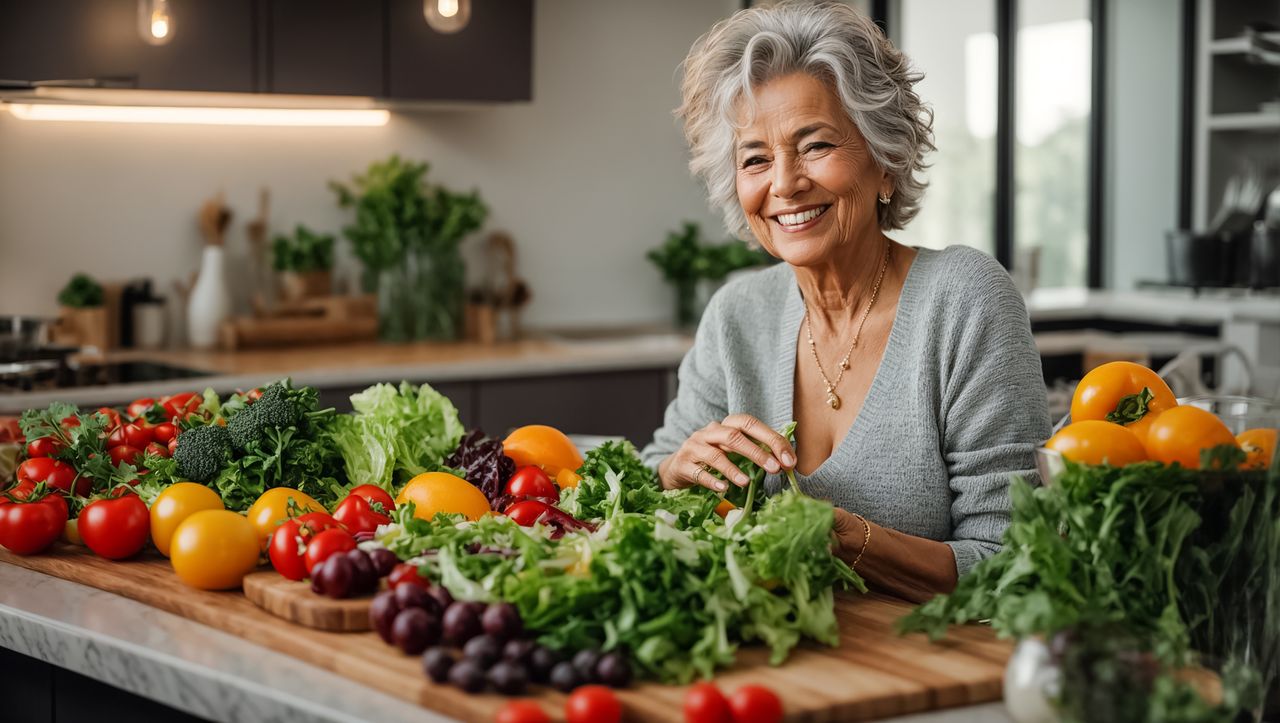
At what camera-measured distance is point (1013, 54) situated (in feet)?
19.4

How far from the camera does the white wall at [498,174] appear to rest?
4297 mm

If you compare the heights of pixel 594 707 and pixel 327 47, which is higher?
pixel 327 47

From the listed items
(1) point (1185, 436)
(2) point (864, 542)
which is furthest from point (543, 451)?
(1) point (1185, 436)

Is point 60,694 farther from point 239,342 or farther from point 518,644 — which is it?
point 239,342

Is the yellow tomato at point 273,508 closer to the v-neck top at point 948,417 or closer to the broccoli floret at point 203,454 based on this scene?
the broccoli floret at point 203,454

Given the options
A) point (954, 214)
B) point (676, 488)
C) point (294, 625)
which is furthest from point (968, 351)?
point (954, 214)

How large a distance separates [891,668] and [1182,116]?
5399 millimetres

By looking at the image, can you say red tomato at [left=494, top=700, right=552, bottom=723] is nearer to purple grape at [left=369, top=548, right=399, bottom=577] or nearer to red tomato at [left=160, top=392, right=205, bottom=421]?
purple grape at [left=369, top=548, right=399, bottom=577]

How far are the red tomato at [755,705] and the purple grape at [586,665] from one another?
0.47 ft

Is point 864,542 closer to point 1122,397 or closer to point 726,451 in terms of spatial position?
point 726,451

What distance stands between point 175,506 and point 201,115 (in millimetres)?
2901

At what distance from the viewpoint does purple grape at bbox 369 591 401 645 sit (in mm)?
1479

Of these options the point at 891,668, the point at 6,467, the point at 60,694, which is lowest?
the point at 60,694

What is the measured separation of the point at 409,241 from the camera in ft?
15.7
